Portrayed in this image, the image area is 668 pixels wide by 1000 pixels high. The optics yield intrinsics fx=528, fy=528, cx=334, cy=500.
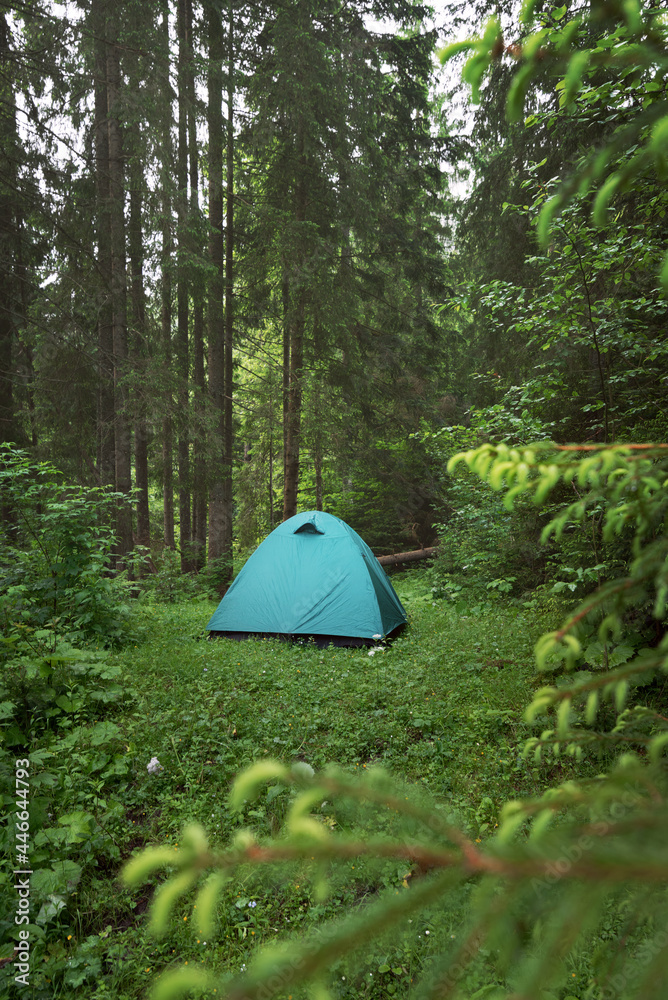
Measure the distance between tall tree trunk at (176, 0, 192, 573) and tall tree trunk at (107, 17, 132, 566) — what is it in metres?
0.98

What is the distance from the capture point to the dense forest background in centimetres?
855

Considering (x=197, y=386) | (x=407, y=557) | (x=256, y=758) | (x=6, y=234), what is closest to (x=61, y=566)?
(x=256, y=758)

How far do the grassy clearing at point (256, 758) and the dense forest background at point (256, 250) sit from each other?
195 cm

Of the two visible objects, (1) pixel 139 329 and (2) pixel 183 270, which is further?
(1) pixel 139 329

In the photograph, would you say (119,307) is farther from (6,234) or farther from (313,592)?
(313,592)

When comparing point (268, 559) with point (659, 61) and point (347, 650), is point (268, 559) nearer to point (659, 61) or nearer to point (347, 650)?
point (347, 650)

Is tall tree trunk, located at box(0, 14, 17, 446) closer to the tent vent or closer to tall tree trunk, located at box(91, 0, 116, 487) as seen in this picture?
tall tree trunk, located at box(91, 0, 116, 487)

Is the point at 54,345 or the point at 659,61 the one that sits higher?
the point at 54,345

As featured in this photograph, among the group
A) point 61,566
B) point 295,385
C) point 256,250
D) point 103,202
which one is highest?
point 256,250

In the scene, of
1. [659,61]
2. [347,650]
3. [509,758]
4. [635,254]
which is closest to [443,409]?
[347,650]

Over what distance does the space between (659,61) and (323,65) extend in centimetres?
1234

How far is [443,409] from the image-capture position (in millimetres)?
13461

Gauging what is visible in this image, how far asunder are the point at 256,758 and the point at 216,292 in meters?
9.64

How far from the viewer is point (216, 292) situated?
431 inches
